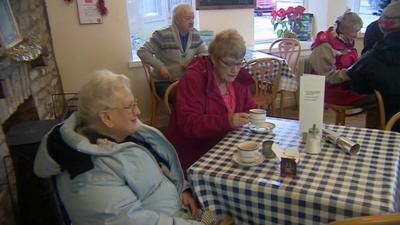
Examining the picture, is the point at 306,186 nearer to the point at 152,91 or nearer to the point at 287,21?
the point at 152,91

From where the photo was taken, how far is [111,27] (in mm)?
3484

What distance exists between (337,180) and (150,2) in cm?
311

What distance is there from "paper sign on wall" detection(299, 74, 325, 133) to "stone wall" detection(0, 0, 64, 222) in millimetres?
1280

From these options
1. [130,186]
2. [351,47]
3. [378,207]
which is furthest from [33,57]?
[351,47]

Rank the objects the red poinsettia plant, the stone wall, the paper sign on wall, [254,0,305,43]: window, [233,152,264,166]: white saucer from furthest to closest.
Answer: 1. [254,0,305,43]: window
2. the red poinsettia plant
3. the stone wall
4. the paper sign on wall
5. [233,152,264,166]: white saucer

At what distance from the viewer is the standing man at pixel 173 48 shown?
335 cm

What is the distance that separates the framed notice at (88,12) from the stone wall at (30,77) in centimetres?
29

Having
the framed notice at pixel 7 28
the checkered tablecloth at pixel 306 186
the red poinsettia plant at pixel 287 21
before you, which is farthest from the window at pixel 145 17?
the checkered tablecloth at pixel 306 186

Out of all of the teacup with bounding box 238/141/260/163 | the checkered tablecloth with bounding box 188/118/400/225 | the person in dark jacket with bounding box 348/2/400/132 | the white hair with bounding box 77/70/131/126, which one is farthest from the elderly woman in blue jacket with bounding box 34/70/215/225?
the person in dark jacket with bounding box 348/2/400/132

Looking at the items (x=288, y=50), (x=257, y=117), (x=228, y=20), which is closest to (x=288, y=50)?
(x=288, y=50)

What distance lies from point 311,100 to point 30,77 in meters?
1.79

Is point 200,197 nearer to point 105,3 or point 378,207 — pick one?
point 378,207

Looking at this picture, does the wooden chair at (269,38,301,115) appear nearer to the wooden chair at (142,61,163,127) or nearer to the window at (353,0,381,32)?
the window at (353,0,381,32)

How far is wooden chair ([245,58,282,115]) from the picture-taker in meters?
3.10
